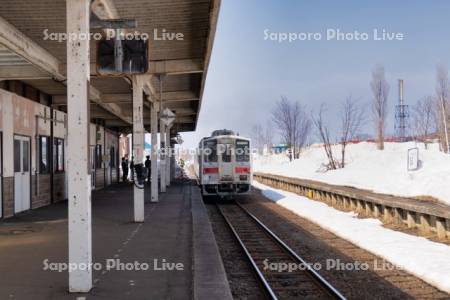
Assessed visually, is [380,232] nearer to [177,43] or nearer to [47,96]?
[177,43]

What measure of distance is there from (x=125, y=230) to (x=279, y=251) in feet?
11.1

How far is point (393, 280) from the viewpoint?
8.73 meters

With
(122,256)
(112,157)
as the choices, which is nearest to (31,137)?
(122,256)

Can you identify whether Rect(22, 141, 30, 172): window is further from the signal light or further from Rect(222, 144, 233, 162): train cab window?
the signal light

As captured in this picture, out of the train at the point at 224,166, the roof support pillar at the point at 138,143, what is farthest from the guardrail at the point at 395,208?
the roof support pillar at the point at 138,143

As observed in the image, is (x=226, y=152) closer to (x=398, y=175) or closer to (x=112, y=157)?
(x=398, y=175)

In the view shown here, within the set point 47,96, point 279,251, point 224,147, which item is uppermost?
point 47,96

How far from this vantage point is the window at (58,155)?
20.0 meters

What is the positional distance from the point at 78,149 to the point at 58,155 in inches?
581

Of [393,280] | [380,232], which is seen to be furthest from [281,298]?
[380,232]

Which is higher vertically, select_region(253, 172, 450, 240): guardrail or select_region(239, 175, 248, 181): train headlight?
select_region(239, 175, 248, 181): train headlight

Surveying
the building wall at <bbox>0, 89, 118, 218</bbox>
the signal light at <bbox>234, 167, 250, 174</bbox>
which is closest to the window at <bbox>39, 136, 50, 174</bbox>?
the building wall at <bbox>0, 89, 118, 218</bbox>

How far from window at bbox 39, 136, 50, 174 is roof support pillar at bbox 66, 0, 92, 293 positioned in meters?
12.2

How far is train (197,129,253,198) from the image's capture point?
23109mm
